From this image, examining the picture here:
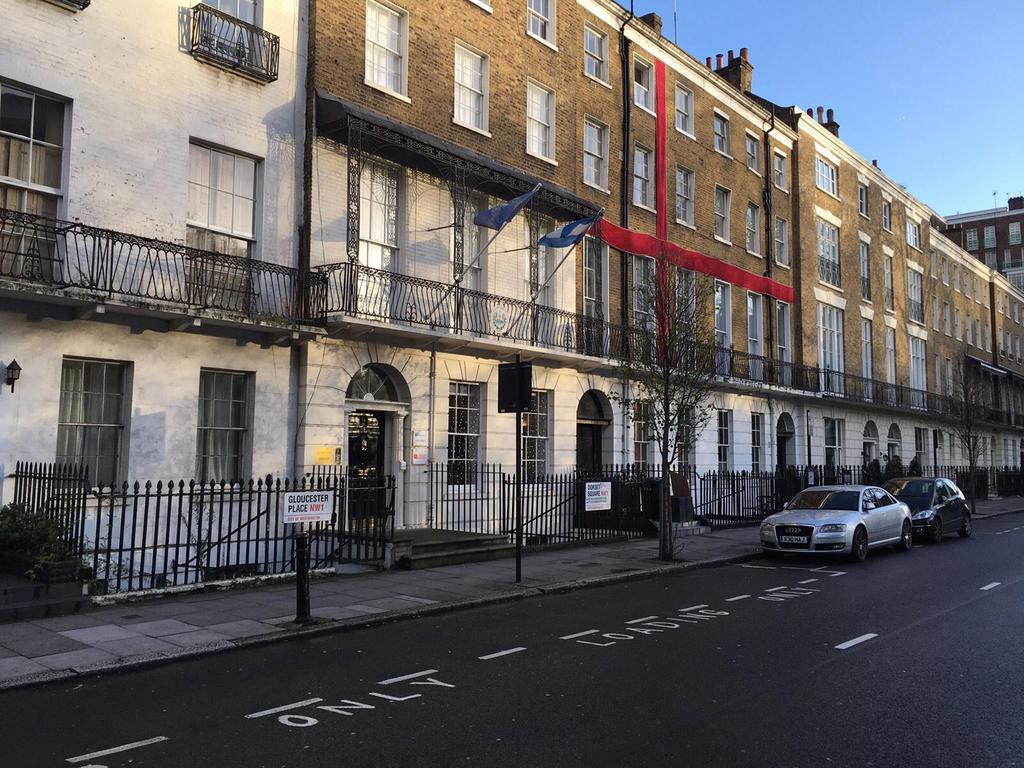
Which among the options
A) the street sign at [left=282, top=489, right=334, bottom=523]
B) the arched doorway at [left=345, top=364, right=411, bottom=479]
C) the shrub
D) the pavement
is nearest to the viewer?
the pavement

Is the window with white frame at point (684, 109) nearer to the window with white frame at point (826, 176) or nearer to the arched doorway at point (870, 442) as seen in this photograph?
the window with white frame at point (826, 176)

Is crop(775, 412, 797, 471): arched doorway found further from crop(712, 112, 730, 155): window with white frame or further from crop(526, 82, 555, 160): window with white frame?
crop(526, 82, 555, 160): window with white frame

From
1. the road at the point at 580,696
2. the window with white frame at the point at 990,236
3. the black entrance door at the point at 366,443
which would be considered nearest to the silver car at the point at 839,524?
the road at the point at 580,696

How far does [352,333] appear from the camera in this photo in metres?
15.1

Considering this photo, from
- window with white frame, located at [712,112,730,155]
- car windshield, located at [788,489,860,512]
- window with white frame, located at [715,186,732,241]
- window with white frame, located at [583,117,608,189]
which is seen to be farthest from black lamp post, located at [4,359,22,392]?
window with white frame, located at [712,112,730,155]

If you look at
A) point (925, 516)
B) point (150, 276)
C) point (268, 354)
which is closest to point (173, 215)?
point (150, 276)

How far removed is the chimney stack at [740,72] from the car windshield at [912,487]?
54.3 feet

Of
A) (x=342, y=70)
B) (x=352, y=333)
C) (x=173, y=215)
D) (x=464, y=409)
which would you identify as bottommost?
(x=464, y=409)

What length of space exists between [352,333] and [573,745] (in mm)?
10784

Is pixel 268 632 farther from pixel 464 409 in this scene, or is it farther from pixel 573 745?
pixel 464 409

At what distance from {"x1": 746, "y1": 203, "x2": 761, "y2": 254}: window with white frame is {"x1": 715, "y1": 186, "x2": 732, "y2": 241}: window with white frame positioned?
4.60 ft

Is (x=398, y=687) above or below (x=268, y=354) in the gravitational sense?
below

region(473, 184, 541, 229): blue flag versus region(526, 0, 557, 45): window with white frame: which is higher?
region(526, 0, 557, 45): window with white frame

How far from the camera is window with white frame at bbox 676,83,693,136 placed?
2592 cm
